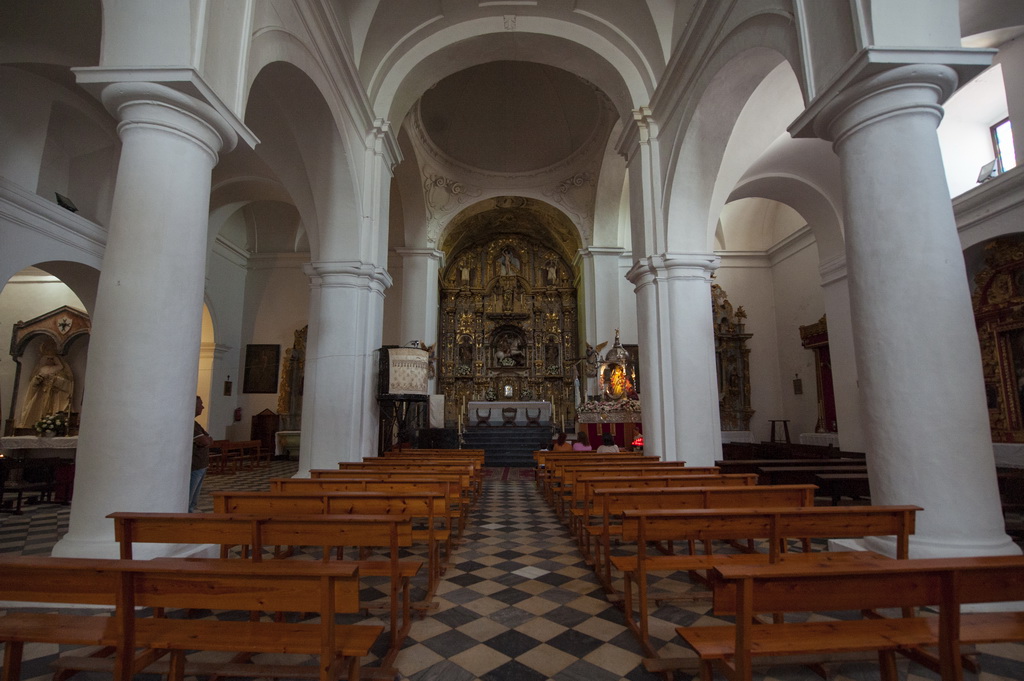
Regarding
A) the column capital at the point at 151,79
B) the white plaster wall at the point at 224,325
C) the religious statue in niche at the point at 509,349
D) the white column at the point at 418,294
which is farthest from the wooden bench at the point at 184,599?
the religious statue in niche at the point at 509,349

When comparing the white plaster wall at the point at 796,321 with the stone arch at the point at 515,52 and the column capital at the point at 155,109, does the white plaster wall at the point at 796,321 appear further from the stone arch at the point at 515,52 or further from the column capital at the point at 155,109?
the column capital at the point at 155,109

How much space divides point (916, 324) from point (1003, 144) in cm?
856

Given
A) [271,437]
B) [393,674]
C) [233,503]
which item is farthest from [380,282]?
[271,437]

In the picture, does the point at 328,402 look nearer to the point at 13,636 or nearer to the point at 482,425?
the point at 13,636

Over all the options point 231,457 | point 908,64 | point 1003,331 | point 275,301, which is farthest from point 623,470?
point 275,301

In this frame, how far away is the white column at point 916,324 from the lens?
3.25m

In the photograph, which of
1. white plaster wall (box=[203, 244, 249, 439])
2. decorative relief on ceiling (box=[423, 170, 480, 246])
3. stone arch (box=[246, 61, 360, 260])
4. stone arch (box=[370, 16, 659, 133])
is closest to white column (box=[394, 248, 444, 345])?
decorative relief on ceiling (box=[423, 170, 480, 246])

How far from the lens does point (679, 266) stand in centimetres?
781

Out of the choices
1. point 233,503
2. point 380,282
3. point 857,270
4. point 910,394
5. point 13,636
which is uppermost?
point 380,282

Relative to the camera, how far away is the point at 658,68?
28.2ft

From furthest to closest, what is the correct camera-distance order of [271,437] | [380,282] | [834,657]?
[271,437] < [380,282] < [834,657]

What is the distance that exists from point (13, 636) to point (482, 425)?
1334cm

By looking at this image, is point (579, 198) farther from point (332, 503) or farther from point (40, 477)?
point (332, 503)

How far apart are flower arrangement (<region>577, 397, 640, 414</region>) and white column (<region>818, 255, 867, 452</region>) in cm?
448
